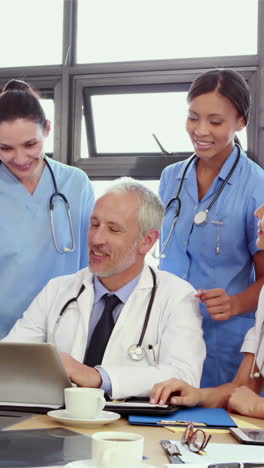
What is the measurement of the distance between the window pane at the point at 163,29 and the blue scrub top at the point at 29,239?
3.72 ft

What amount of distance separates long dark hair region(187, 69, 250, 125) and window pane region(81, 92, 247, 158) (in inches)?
38.6

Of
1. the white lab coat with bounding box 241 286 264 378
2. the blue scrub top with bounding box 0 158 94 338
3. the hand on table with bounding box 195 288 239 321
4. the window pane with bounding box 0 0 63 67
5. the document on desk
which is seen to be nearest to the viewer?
the document on desk

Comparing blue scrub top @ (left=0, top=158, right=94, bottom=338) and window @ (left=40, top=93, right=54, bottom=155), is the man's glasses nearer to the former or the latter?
blue scrub top @ (left=0, top=158, right=94, bottom=338)

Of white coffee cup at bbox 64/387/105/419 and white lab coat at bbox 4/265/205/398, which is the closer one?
white coffee cup at bbox 64/387/105/419

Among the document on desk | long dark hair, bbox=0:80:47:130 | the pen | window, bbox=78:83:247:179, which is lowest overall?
the document on desk

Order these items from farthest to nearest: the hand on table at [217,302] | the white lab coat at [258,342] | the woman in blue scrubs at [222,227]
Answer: the woman in blue scrubs at [222,227] → the hand on table at [217,302] → the white lab coat at [258,342]

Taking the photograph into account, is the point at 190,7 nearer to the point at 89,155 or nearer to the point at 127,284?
the point at 89,155

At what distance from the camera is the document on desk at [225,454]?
0.98 metres

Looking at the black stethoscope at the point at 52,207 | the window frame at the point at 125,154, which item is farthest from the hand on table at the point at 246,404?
the window frame at the point at 125,154

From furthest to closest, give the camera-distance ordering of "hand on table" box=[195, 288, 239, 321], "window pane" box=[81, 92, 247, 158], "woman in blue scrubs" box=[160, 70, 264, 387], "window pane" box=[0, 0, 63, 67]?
"window pane" box=[0, 0, 63, 67]
"window pane" box=[81, 92, 247, 158]
"woman in blue scrubs" box=[160, 70, 264, 387]
"hand on table" box=[195, 288, 239, 321]

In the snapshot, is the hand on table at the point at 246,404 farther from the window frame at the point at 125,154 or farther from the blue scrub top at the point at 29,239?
the window frame at the point at 125,154

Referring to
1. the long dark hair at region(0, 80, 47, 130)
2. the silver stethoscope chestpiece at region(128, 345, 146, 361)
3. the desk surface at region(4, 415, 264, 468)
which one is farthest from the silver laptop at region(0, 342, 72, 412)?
the long dark hair at region(0, 80, 47, 130)

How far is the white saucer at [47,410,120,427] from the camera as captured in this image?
3.90 ft

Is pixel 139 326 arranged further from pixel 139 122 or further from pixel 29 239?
pixel 139 122
